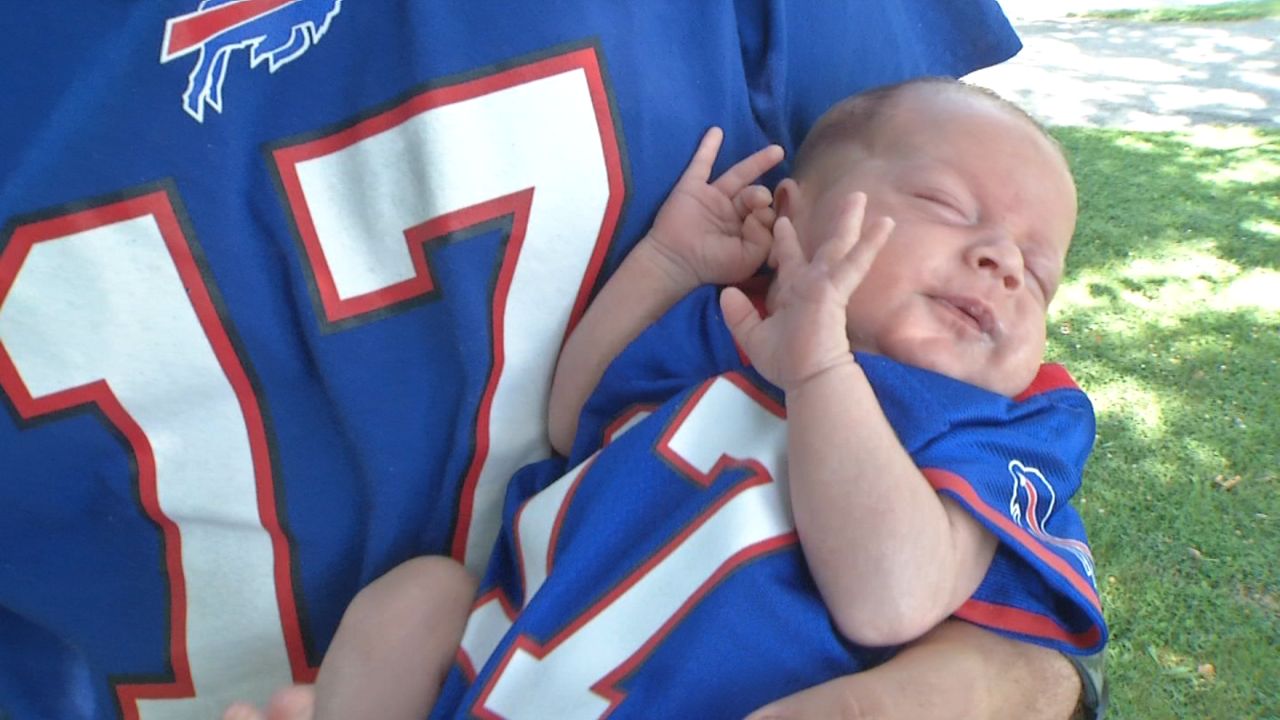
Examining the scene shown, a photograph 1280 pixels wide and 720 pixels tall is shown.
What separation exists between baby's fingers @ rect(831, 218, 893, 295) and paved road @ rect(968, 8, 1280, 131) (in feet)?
11.1

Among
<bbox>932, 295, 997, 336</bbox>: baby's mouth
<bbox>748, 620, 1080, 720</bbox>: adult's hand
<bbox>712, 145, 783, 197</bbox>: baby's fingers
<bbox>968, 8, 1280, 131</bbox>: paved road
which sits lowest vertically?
<bbox>968, 8, 1280, 131</bbox>: paved road

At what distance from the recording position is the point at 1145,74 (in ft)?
14.8

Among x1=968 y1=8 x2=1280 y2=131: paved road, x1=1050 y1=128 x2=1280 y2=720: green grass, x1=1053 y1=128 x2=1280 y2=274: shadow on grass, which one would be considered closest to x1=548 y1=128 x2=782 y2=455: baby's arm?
x1=1050 y1=128 x2=1280 y2=720: green grass

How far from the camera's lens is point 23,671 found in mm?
958

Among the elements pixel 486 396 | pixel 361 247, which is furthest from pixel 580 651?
pixel 361 247

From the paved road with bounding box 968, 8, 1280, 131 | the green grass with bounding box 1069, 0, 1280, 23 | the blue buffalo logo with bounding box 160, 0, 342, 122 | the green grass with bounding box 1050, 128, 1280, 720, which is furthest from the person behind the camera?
the green grass with bounding box 1069, 0, 1280, 23

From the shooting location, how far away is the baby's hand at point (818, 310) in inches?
32.2

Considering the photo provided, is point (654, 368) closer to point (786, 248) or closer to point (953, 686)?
point (786, 248)

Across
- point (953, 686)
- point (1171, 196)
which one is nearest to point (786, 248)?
point (953, 686)

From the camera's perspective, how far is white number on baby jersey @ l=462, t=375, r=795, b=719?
822mm

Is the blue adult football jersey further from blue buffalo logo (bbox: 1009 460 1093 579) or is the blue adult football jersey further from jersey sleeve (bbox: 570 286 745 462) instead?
blue buffalo logo (bbox: 1009 460 1093 579)

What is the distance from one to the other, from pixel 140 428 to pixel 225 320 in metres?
0.12

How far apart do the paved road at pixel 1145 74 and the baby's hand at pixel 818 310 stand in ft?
11.2

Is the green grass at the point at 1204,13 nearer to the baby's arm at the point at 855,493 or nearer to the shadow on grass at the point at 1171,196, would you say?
the shadow on grass at the point at 1171,196
